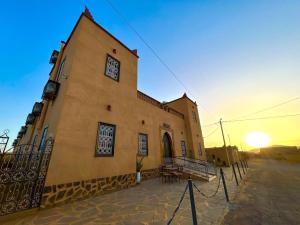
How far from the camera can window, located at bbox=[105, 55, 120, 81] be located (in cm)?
763

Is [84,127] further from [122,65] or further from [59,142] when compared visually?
[122,65]

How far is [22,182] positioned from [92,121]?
2910 mm

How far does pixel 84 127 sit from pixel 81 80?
2195mm

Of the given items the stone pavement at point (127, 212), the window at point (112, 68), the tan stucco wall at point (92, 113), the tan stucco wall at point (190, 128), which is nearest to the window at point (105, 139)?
the tan stucco wall at point (92, 113)

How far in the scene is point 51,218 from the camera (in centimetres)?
354

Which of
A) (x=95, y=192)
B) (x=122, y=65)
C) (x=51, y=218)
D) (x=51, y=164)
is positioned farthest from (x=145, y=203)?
(x=122, y=65)

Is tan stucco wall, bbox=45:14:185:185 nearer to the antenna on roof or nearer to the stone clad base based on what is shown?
the stone clad base

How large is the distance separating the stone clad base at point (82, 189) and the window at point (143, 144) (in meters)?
2.33

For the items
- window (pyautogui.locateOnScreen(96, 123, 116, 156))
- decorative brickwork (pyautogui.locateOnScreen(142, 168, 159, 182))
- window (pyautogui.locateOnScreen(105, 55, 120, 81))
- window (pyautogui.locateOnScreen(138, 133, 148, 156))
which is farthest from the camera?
window (pyautogui.locateOnScreen(138, 133, 148, 156))

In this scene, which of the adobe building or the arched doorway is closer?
the adobe building

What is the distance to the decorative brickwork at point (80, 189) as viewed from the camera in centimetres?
429

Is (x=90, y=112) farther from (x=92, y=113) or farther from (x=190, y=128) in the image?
(x=190, y=128)

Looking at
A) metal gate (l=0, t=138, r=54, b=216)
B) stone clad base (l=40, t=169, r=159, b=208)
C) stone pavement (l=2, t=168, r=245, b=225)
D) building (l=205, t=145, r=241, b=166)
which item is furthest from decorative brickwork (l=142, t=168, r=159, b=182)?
building (l=205, t=145, r=241, b=166)

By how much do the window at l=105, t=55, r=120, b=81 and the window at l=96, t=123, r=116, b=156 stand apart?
299cm
